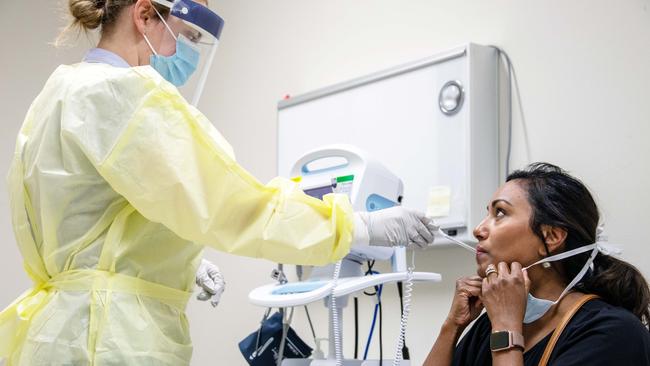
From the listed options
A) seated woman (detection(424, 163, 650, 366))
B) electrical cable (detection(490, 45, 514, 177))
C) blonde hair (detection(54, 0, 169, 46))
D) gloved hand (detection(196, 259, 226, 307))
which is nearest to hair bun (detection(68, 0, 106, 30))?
blonde hair (detection(54, 0, 169, 46))

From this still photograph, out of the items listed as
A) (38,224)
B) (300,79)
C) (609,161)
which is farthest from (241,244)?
(300,79)

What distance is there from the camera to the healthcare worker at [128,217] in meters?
1.46

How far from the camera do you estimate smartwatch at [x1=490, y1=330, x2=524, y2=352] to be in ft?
5.44

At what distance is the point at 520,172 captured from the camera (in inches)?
77.0

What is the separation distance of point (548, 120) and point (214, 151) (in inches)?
52.7

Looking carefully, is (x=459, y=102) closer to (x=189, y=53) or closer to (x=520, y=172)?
(x=520, y=172)

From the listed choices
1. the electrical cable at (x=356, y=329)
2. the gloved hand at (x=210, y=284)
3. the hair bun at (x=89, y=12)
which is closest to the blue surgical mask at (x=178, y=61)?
the hair bun at (x=89, y=12)

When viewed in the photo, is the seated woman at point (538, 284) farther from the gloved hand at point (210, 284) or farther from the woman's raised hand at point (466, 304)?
the gloved hand at point (210, 284)

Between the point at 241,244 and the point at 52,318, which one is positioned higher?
the point at 241,244

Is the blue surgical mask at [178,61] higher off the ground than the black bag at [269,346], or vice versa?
the blue surgical mask at [178,61]

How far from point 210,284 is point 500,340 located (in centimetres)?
79

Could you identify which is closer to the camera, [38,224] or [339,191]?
[38,224]

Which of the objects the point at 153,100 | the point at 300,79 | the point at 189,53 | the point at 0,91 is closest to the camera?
the point at 153,100

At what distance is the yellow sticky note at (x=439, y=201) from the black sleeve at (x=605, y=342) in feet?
3.13
